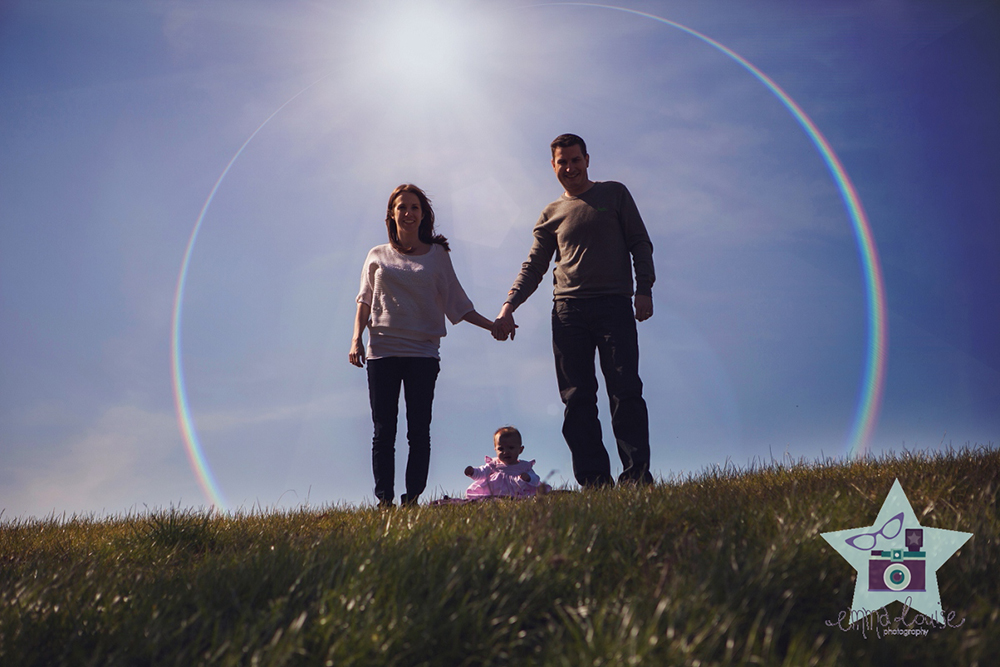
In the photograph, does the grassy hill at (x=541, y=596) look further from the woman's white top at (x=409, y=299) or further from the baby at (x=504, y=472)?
the baby at (x=504, y=472)

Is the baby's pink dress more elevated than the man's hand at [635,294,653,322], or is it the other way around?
the man's hand at [635,294,653,322]

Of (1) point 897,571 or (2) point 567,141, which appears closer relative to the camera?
(1) point 897,571

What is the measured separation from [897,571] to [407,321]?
4.36 meters

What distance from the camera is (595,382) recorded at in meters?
5.74

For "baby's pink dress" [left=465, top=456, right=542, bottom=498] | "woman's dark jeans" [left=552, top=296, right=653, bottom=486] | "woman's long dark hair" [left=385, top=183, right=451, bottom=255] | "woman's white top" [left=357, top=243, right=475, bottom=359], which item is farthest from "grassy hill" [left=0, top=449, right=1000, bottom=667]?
"woman's long dark hair" [left=385, top=183, right=451, bottom=255]

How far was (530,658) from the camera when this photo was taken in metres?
2.00

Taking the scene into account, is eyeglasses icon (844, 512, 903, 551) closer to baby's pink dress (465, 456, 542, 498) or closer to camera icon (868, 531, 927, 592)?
camera icon (868, 531, 927, 592)

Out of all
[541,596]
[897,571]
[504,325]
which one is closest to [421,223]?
[504,325]

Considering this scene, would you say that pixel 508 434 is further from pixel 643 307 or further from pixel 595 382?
pixel 643 307

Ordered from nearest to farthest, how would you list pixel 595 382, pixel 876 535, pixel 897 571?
1. pixel 897 571
2. pixel 876 535
3. pixel 595 382

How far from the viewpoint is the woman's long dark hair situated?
248 inches

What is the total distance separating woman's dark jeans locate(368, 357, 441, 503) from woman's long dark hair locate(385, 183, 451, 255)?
1.15m

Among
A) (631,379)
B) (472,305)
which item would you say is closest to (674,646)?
(631,379)

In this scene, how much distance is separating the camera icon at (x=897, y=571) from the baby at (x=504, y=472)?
13.0 ft
